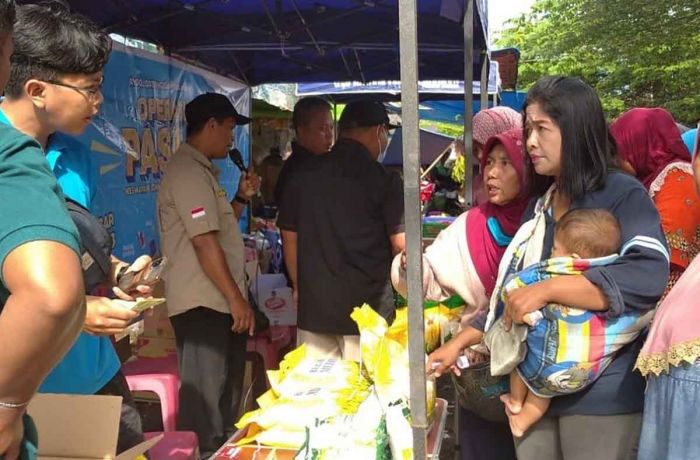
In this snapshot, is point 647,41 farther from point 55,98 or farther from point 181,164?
point 55,98

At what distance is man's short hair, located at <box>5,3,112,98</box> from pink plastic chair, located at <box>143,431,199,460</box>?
1331 millimetres

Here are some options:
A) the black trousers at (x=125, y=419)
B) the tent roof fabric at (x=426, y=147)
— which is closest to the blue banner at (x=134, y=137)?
the black trousers at (x=125, y=419)

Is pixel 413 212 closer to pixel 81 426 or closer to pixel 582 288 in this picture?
pixel 582 288

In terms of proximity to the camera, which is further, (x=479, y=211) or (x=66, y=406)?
(x=479, y=211)

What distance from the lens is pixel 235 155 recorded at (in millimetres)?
4422

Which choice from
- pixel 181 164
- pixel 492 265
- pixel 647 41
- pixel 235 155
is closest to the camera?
pixel 492 265

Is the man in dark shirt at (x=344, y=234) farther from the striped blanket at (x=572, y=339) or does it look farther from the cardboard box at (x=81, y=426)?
the cardboard box at (x=81, y=426)

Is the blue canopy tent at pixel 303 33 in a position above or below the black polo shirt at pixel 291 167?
above

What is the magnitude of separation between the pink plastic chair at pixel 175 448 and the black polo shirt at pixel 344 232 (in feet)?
3.17

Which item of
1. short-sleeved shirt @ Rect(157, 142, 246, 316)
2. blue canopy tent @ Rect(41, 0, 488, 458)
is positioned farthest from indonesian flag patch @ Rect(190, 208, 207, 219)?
blue canopy tent @ Rect(41, 0, 488, 458)

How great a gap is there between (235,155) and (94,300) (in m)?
2.85

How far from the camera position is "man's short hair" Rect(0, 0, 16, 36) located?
1.09 m

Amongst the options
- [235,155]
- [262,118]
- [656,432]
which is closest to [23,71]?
[656,432]

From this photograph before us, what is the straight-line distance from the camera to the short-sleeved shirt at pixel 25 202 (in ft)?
3.34
